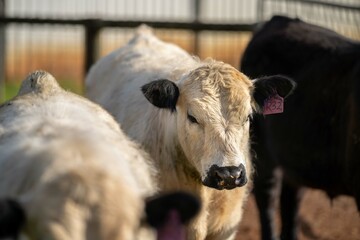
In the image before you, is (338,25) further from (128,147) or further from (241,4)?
(128,147)

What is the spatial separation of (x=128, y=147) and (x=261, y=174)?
13.2 ft

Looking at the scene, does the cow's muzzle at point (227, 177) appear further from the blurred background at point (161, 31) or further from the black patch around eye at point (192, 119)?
the blurred background at point (161, 31)

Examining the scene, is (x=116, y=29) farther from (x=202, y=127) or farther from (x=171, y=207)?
(x=171, y=207)

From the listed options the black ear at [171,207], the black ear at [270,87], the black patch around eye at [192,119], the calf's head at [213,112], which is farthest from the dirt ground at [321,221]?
the black ear at [171,207]

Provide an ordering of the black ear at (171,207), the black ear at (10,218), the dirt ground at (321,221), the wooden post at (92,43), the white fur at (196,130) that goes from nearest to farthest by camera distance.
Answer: the black ear at (10,218) < the black ear at (171,207) < the white fur at (196,130) < the dirt ground at (321,221) < the wooden post at (92,43)

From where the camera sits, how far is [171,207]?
4094 mm

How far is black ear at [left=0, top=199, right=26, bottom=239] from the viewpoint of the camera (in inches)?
152

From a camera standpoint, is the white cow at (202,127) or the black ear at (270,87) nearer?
the white cow at (202,127)

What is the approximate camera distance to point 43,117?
202 inches

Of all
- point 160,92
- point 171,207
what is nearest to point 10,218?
point 171,207

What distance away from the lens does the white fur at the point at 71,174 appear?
3.95 m

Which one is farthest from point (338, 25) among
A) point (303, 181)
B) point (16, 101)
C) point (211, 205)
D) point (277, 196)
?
point (16, 101)

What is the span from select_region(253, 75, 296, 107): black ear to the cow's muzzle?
0.91m

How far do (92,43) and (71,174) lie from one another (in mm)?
8271
